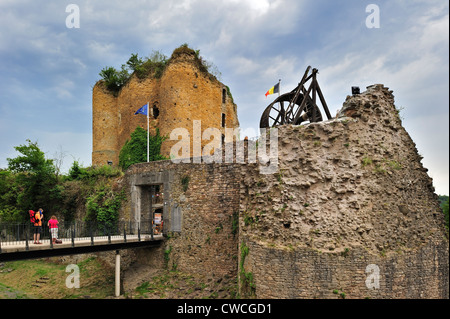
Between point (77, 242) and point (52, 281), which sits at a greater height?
point (77, 242)

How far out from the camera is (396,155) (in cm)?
963

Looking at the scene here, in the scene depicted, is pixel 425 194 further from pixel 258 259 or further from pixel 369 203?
pixel 258 259

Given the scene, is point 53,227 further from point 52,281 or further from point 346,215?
point 346,215

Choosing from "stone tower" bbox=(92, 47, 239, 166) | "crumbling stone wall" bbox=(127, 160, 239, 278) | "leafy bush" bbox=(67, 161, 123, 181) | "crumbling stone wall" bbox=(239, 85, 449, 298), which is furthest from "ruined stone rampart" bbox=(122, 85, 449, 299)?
"stone tower" bbox=(92, 47, 239, 166)

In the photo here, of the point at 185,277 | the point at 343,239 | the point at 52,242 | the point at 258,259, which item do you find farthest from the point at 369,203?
the point at 52,242

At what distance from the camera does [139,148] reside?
2178cm

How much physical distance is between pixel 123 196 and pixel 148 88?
8891mm

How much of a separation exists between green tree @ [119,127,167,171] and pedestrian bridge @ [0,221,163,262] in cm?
575

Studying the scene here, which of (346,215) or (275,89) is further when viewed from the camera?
(275,89)

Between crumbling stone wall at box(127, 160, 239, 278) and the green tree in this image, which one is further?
the green tree

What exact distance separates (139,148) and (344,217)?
51.8ft

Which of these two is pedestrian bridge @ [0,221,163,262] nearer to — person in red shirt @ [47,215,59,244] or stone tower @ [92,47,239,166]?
person in red shirt @ [47,215,59,244]

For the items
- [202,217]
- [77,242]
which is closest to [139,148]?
[202,217]

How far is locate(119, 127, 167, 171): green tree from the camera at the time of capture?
840 inches
